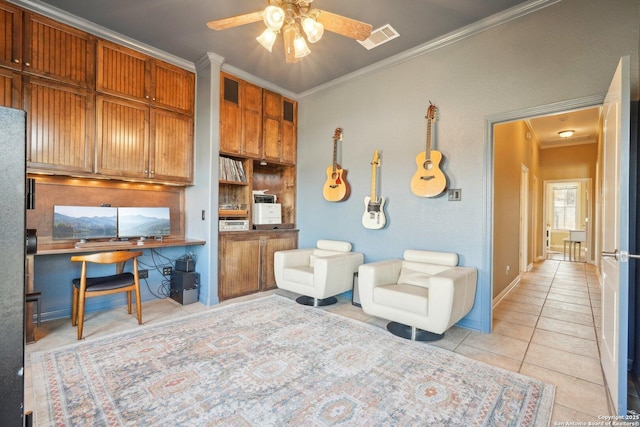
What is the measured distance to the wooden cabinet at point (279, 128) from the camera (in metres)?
4.13

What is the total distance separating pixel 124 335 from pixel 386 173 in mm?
3081

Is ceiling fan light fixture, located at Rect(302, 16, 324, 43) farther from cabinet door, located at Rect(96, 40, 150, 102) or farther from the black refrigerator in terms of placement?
cabinet door, located at Rect(96, 40, 150, 102)

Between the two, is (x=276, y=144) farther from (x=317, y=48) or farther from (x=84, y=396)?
(x=84, y=396)

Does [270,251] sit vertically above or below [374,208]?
below

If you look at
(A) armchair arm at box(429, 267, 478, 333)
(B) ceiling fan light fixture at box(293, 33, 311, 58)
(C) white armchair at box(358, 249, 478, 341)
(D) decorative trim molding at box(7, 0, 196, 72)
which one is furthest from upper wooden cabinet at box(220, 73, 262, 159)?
(A) armchair arm at box(429, 267, 478, 333)

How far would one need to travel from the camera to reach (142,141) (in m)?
3.26

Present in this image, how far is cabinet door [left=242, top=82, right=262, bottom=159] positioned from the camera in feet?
12.6

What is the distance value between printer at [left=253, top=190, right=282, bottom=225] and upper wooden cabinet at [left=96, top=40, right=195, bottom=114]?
1.39 m

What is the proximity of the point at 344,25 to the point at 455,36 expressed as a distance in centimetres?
154

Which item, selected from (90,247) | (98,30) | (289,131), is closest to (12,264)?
(90,247)

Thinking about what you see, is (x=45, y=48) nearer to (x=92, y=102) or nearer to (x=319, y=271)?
(x=92, y=102)

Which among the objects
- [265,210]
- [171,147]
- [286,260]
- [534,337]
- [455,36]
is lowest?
[534,337]

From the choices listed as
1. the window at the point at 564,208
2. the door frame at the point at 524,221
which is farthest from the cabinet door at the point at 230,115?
the window at the point at 564,208

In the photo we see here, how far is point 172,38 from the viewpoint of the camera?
3.07 meters
